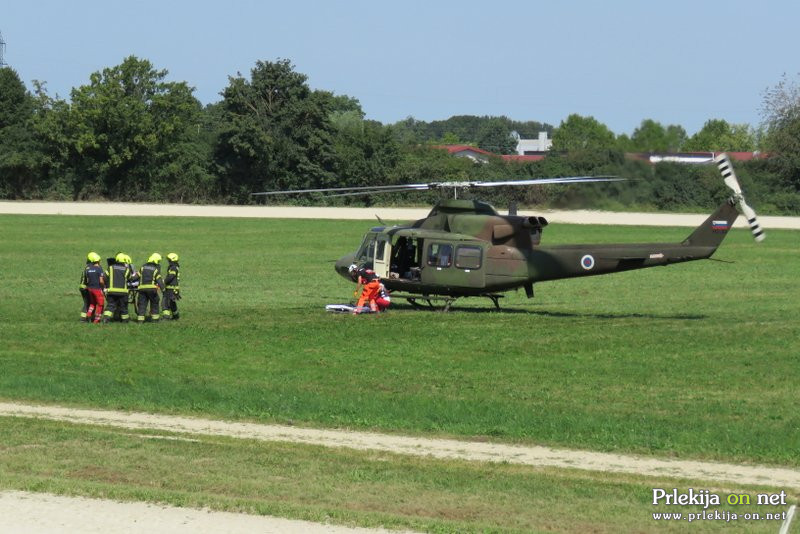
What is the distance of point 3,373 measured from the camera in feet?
66.2

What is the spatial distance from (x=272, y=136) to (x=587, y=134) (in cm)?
6442

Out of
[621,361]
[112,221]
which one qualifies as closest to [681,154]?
[621,361]

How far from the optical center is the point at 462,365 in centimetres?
2128

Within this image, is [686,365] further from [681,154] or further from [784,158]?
[784,158]

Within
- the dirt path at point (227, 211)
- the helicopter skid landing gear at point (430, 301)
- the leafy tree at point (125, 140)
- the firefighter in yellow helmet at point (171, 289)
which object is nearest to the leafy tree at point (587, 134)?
the helicopter skid landing gear at point (430, 301)

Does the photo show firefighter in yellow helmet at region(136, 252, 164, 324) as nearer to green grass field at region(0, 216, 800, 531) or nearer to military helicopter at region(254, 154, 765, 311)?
green grass field at region(0, 216, 800, 531)

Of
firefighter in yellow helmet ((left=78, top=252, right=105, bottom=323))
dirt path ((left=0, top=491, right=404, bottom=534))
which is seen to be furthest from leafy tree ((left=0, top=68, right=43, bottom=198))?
dirt path ((left=0, top=491, right=404, bottom=534))

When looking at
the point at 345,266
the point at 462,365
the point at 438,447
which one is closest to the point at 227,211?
the point at 345,266

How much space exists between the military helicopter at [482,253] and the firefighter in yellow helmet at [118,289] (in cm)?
438

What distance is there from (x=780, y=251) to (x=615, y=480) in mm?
44011

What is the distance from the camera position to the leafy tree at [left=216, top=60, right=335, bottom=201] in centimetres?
8956

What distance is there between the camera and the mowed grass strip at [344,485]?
452 inches

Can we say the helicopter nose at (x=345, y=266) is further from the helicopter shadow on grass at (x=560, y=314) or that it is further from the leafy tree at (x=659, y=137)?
the leafy tree at (x=659, y=137)

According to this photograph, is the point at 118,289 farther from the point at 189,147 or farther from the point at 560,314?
the point at 189,147
